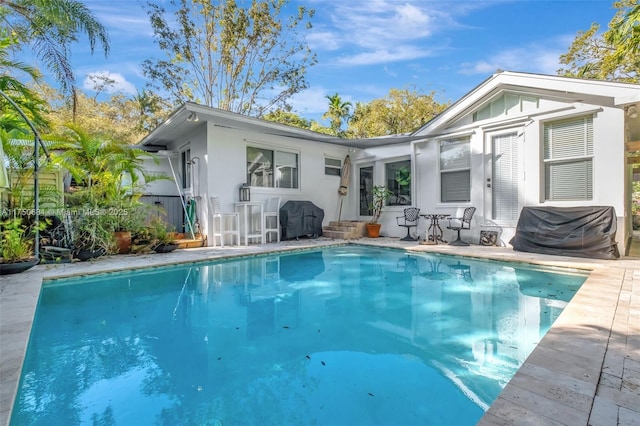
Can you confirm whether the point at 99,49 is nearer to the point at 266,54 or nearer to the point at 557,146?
the point at 266,54

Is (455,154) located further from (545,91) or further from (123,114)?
(123,114)

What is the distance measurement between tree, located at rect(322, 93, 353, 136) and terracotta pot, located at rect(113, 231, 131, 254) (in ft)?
61.9

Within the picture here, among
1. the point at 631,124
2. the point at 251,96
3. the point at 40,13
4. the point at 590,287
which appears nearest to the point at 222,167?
Result: the point at 40,13

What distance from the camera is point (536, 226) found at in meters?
6.46

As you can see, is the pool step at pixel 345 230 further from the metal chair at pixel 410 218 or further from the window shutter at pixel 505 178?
the window shutter at pixel 505 178

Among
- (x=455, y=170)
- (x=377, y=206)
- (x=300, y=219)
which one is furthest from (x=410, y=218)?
(x=300, y=219)

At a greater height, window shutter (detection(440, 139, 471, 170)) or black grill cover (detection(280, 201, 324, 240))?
window shutter (detection(440, 139, 471, 170))

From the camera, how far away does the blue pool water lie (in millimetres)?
1767

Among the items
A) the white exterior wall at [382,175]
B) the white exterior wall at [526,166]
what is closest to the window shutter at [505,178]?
the white exterior wall at [526,166]

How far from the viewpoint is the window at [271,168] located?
28.3ft

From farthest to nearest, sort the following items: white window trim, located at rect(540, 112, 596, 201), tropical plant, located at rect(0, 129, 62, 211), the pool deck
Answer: white window trim, located at rect(540, 112, 596, 201)
tropical plant, located at rect(0, 129, 62, 211)
the pool deck

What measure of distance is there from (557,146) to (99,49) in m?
10.6

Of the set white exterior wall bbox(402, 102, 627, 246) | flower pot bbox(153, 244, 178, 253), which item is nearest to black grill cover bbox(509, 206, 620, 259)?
white exterior wall bbox(402, 102, 627, 246)

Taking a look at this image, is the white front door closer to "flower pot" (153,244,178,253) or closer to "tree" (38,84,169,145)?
"flower pot" (153,244,178,253)
